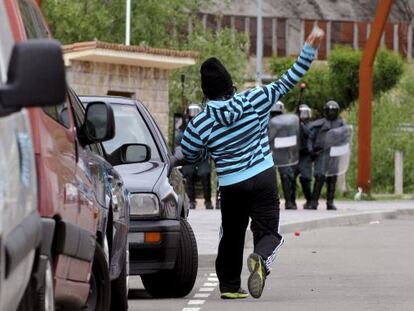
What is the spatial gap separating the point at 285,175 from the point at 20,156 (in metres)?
25.2

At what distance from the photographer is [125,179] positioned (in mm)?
13008

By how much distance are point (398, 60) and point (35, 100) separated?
6753 cm

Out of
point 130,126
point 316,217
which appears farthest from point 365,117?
point 130,126

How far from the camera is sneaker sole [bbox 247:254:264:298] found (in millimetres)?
13008

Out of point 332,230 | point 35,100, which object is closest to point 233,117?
point 35,100

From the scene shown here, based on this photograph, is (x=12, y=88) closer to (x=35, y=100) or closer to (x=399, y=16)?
(x=35, y=100)

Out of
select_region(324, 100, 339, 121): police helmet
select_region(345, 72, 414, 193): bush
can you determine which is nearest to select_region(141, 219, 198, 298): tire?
select_region(324, 100, 339, 121): police helmet

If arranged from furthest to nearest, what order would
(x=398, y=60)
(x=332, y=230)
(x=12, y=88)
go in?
(x=398, y=60) < (x=332, y=230) < (x=12, y=88)

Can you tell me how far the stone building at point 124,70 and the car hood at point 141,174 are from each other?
21.1m

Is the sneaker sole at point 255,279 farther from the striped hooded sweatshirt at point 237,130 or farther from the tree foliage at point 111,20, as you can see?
the tree foliage at point 111,20

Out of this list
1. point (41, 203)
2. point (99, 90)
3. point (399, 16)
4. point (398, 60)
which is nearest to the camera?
point (41, 203)

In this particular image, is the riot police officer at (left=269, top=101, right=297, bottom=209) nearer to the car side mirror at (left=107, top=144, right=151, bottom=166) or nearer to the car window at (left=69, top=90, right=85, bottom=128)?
the car side mirror at (left=107, top=144, right=151, bottom=166)

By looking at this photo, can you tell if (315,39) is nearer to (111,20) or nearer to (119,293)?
(119,293)

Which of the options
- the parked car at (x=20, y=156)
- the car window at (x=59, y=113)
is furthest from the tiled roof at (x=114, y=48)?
the parked car at (x=20, y=156)
